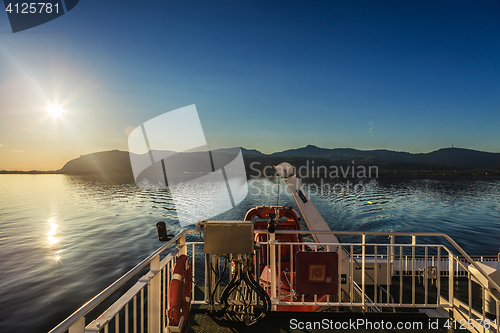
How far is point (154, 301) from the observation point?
238 centimetres

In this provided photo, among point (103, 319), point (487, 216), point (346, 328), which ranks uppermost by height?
point (103, 319)

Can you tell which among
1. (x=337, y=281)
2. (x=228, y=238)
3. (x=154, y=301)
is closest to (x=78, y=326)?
(x=154, y=301)

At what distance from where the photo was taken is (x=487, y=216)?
979 inches

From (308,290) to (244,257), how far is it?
1010 millimetres

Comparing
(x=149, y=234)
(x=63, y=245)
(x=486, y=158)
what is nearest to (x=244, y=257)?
(x=149, y=234)

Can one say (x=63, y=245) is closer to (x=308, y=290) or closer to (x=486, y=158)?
(x=308, y=290)

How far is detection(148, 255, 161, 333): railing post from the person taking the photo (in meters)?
2.33

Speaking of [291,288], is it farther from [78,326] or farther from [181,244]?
[78,326]

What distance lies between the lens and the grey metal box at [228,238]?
2855mm

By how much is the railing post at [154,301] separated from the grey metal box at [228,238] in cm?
60

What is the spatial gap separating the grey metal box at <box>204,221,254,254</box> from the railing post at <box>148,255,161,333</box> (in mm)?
600

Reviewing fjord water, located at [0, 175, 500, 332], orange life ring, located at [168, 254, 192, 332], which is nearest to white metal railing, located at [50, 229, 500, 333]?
orange life ring, located at [168, 254, 192, 332]

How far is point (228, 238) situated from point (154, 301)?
0.96 m

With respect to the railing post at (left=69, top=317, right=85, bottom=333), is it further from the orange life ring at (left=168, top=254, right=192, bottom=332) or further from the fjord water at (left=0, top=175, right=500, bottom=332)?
the fjord water at (left=0, top=175, right=500, bottom=332)
